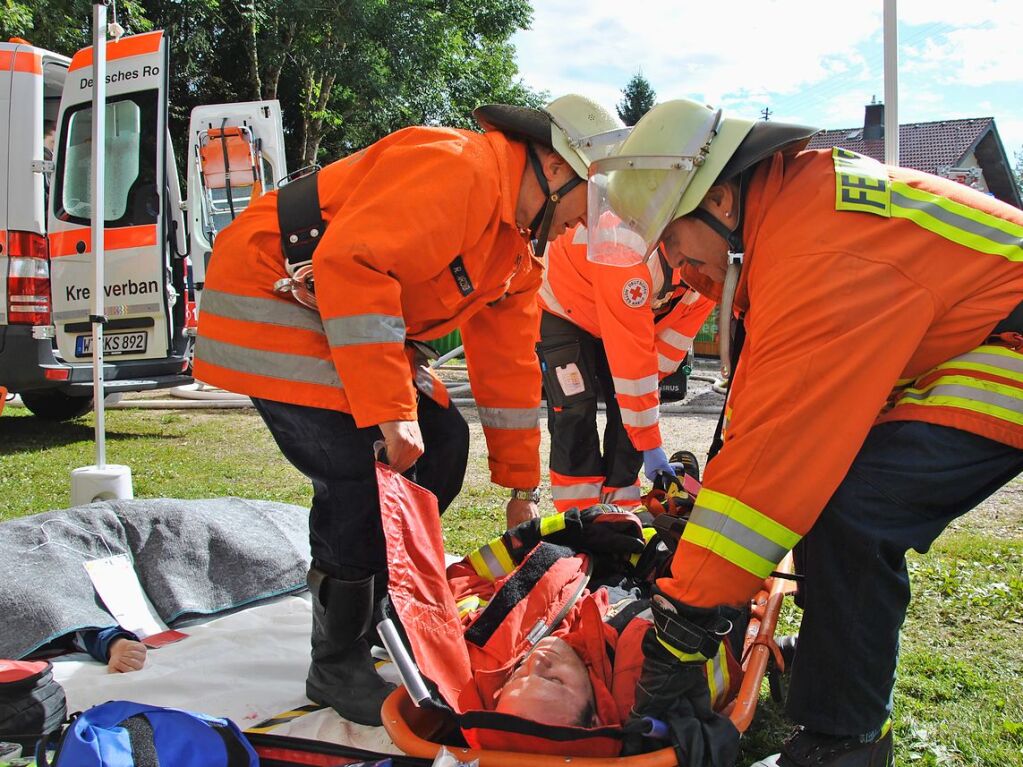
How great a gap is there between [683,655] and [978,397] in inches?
32.3

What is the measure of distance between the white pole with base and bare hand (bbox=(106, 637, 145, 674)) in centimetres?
181

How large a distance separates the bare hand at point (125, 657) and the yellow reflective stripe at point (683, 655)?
5.67 feet

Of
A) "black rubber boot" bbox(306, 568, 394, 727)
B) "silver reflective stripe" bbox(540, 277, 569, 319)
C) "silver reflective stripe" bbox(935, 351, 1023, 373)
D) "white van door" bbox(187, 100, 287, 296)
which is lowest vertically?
"black rubber boot" bbox(306, 568, 394, 727)

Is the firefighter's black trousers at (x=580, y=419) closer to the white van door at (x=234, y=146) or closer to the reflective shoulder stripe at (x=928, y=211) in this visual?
the reflective shoulder stripe at (x=928, y=211)

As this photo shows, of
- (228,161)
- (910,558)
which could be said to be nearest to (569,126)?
(910,558)

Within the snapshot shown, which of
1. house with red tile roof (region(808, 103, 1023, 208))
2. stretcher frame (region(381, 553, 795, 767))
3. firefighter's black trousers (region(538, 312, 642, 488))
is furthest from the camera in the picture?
house with red tile roof (region(808, 103, 1023, 208))

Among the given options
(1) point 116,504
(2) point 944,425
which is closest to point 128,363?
(1) point 116,504

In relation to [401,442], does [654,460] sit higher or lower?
lower

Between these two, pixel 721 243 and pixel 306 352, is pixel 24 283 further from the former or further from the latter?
pixel 721 243

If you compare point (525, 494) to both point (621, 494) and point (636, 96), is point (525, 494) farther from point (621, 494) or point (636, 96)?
point (636, 96)

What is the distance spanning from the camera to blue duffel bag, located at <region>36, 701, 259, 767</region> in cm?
166

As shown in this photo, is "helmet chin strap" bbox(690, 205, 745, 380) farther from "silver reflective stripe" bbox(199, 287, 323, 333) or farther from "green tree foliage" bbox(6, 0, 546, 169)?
"green tree foliage" bbox(6, 0, 546, 169)

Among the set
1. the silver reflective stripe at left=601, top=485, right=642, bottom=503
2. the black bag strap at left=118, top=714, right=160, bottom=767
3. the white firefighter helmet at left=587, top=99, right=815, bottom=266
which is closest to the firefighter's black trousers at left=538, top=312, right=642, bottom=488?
the silver reflective stripe at left=601, top=485, right=642, bottom=503

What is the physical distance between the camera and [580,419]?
4.12m
